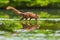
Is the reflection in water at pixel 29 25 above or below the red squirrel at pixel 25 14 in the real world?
below

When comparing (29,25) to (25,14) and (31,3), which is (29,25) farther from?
(31,3)

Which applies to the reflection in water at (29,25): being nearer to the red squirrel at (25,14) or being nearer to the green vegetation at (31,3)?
the red squirrel at (25,14)

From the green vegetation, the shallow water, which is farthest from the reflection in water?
the green vegetation

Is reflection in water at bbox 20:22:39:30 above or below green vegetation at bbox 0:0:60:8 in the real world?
below

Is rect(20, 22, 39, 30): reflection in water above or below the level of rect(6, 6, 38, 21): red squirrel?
below

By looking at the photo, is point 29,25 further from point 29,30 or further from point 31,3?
point 31,3

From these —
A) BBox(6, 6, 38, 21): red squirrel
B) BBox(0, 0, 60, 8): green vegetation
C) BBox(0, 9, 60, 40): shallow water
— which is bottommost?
BBox(0, 9, 60, 40): shallow water

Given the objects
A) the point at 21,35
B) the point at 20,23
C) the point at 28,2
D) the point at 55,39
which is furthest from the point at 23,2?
the point at 55,39

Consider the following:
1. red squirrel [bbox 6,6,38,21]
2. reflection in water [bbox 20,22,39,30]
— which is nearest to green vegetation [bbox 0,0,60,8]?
red squirrel [bbox 6,6,38,21]

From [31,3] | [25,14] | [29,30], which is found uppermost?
[31,3]

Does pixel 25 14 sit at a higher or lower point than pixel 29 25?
higher

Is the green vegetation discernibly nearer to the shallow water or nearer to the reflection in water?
the shallow water

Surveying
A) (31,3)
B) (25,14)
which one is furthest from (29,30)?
(31,3)

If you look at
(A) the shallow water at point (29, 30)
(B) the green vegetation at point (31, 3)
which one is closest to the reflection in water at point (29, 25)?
(A) the shallow water at point (29, 30)
